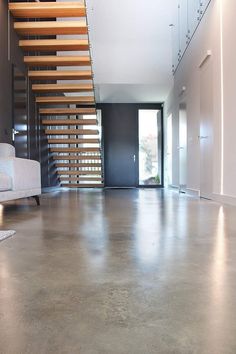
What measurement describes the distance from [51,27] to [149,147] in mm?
7873

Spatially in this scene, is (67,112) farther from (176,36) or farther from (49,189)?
(176,36)

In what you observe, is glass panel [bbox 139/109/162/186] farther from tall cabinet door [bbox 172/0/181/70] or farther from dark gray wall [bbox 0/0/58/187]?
dark gray wall [bbox 0/0/58/187]

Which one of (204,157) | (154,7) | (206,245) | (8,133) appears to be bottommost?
(206,245)

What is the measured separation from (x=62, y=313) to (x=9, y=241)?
4.09 feet

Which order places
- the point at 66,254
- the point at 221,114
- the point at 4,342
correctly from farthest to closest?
the point at 221,114, the point at 66,254, the point at 4,342

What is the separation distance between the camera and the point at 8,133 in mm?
5840

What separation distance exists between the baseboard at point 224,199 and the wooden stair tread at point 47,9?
3.55 meters

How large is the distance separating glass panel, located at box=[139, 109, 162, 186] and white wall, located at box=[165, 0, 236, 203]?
18.6 ft

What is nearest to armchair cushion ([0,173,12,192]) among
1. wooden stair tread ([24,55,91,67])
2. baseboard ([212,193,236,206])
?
baseboard ([212,193,236,206])

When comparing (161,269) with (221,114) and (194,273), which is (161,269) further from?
(221,114)

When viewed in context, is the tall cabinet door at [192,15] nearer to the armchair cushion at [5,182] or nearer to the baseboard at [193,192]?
the baseboard at [193,192]

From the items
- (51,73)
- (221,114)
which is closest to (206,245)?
(221,114)

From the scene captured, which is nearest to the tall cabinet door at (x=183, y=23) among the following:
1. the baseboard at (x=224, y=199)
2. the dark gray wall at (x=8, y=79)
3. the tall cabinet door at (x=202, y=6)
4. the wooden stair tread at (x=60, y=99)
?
the tall cabinet door at (x=202, y=6)

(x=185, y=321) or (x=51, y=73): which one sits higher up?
(x=51, y=73)
